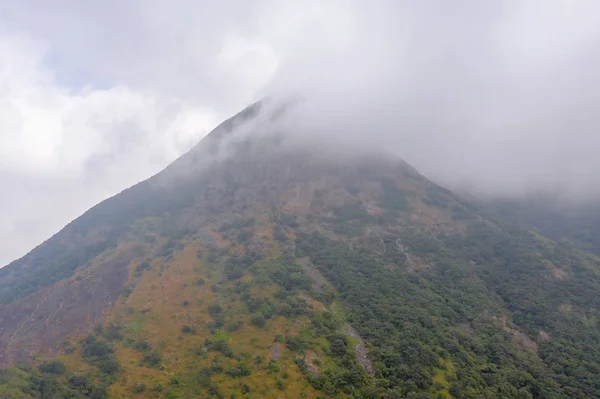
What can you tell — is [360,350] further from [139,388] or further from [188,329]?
[139,388]

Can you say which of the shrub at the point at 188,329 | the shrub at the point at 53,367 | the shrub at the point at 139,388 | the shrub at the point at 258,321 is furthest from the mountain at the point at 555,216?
the shrub at the point at 53,367

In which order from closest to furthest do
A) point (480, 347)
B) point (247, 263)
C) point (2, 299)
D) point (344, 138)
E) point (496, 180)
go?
point (480, 347) < point (247, 263) < point (2, 299) < point (344, 138) < point (496, 180)

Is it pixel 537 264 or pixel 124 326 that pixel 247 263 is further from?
pixel 537 264

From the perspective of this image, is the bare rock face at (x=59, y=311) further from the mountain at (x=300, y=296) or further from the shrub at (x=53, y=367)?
the shrub at (x=53, y=367)

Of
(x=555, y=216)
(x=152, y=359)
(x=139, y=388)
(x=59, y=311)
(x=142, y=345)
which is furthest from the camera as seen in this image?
(x=555, y=216)

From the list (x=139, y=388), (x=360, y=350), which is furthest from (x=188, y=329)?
(x=360, y=350)

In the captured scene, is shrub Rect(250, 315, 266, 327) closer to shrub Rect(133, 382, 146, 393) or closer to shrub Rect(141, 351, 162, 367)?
shrub Rect(141, 351, 162, 367)

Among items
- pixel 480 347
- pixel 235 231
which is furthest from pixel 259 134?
pixel 480 347

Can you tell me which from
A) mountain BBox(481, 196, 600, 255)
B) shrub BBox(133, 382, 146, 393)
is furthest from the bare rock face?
mountain BBox(481, 196, 600, 255)
